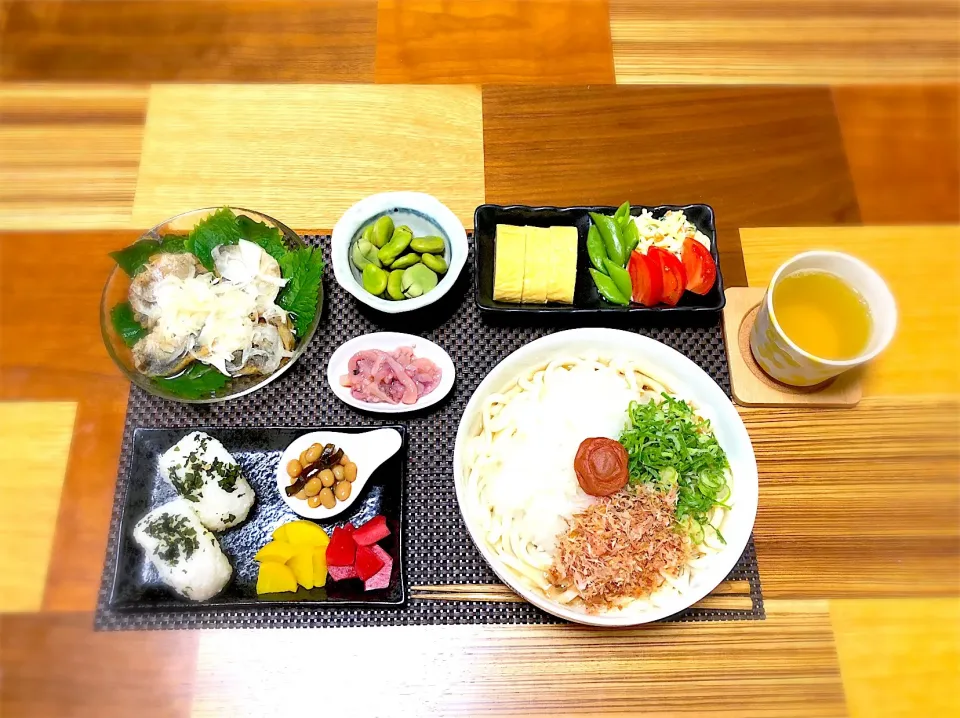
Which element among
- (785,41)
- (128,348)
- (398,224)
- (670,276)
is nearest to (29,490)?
(128,348)

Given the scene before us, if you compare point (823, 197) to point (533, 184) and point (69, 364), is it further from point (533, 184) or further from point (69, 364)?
point (69, 364)

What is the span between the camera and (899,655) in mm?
1781

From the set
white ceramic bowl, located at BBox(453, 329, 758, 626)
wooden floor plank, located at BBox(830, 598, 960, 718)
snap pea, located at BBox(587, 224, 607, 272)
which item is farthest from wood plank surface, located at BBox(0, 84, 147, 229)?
wooden floor plank, located at BBox(830, 598, 960, 718)

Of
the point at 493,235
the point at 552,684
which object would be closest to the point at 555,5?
the point at 493,235

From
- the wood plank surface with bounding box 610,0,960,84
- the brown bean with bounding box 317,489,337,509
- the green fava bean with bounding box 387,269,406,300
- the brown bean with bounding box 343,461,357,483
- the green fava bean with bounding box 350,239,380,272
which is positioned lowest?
the brown bean with bounding box 317,489,337,509

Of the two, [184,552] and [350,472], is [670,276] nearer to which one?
[350,472]

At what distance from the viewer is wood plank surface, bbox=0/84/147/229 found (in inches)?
91.1

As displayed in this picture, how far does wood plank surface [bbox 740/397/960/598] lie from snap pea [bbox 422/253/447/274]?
3.46 ft

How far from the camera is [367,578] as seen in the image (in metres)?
1.74

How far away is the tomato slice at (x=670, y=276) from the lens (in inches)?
79.2

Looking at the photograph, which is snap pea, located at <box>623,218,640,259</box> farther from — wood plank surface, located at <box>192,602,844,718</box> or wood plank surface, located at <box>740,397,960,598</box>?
wood plank surface, located at <box>192,602,844,718</box>

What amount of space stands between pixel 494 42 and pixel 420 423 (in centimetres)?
165

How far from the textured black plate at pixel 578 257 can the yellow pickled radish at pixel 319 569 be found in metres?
0.86

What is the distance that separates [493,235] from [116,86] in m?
1.66
